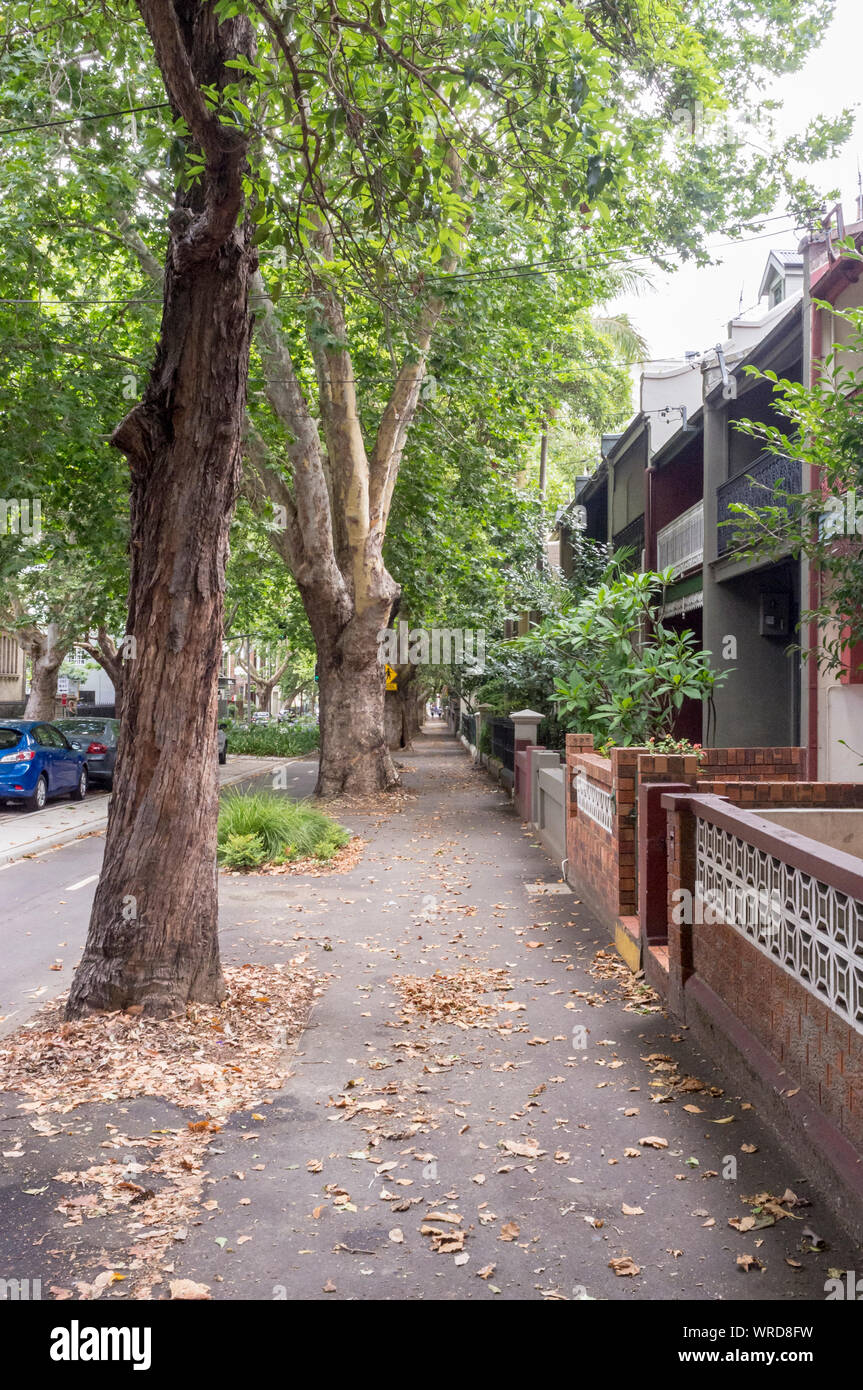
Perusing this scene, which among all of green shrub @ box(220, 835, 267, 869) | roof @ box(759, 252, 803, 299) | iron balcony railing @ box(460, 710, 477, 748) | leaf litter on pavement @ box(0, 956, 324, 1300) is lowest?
leaf litter on pavement @ box(0, 956, 324, 1300)

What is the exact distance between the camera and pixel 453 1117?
513cm

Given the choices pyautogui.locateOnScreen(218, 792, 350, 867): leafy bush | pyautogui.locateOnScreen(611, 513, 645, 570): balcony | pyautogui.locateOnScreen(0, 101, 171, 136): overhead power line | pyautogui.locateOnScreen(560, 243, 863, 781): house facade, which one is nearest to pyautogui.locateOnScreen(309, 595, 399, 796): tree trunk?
pyautogui.locateOnScreen(218, 792, 350, 867): leafy bush

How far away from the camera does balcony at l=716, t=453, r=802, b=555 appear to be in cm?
1337

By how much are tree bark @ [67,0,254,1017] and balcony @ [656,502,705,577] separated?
37.8 feet

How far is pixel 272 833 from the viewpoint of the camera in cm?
1289

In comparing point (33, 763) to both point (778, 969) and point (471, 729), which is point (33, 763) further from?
point (471, 729)

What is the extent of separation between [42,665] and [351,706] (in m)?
12.8

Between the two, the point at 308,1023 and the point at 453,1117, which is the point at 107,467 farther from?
the point at 453,1117

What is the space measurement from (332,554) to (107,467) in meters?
3.92

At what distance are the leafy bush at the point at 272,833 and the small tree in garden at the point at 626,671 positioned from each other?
3.70m

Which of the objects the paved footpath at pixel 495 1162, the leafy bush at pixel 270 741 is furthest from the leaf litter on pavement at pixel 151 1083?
the leafy bush at pixel 270 741

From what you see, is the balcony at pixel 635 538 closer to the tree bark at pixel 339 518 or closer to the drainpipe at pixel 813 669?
the tree bark at pixel 339 518

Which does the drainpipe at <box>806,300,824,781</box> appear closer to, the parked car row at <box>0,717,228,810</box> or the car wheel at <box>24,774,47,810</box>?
the parked car row at <box>0,717,228,810</box>
